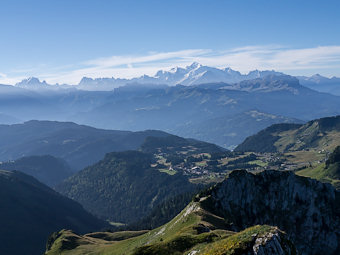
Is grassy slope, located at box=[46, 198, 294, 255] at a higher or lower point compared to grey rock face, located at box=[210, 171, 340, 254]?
higher

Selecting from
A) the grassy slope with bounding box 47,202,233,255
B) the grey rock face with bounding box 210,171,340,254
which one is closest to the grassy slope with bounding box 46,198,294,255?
the grassy slope with bounding box 47,202,233,255

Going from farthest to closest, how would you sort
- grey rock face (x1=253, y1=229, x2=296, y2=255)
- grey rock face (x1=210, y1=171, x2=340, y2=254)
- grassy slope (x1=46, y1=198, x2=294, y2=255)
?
grey rock face (x1=210, y1=171, x2=340, y2=254), grassy slope (x1=46, y1=198, x2=294, y2=255), grey rock face (x1=253, y1=229, x2=296, y2=255)

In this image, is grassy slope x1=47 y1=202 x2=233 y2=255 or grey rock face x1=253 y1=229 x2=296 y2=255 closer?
grey rock face x1=253 y1=229 x2=296 y2=255

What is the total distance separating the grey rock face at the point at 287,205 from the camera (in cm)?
10278

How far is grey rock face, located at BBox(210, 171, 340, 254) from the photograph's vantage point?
10278 cm

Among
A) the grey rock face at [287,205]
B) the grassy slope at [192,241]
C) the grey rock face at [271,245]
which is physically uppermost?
the grey rock face at [271,245]

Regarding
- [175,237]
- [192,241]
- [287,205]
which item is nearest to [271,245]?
[192,241]

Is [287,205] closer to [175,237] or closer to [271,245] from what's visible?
[175,237]

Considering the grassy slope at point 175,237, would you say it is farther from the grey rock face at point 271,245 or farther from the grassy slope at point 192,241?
the grey rock face at point 271,245

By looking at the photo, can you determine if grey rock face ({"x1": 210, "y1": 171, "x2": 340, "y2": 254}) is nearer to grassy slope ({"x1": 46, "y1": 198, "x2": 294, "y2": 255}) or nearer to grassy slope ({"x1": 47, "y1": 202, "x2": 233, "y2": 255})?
grassy slope ({"x1": 47, "y1": 202, "x2": 233, "y2": 255})

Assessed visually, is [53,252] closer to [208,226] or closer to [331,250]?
[208,226]

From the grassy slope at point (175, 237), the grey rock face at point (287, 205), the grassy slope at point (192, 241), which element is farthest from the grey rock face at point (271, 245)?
the grey rock face at point (287, 205)

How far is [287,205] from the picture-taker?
111m

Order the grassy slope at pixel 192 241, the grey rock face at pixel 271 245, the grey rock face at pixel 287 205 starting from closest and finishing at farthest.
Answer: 1. the grey rock face at pixel 271 245
2. the grassy slope at pixel 192 241
3. the grey rock face at pixel 287 205
